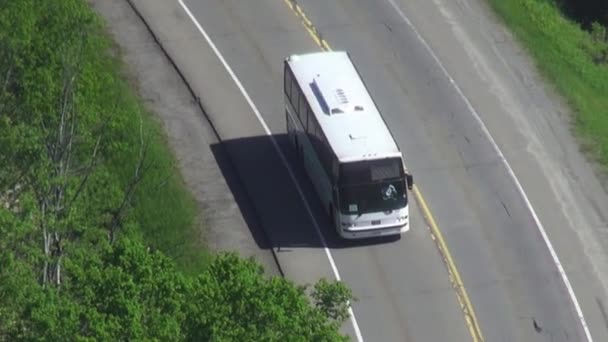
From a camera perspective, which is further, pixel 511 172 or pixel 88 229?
pixel 511 172

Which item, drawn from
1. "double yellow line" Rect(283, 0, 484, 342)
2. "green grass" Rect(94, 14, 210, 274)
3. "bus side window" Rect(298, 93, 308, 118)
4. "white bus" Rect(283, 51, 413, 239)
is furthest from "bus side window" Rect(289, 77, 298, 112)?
"double yellow line" Rect(283, 0, 484, 342)

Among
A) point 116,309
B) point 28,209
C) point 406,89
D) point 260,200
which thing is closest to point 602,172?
point 406,89

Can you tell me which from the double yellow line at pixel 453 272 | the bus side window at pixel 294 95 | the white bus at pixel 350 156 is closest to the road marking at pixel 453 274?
the double yellow line at pixel 453 272

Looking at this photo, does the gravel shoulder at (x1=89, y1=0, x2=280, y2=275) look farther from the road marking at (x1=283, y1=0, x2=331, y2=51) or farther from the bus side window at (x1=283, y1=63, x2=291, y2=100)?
the road marking at (x1=283, y1=0, x2=331, y2=51)

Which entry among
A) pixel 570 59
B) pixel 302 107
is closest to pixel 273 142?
pixel 302 107

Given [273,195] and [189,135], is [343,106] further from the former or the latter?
[189,135]

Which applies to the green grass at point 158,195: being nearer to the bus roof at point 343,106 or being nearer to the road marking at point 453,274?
the bus roof at point 343,106
